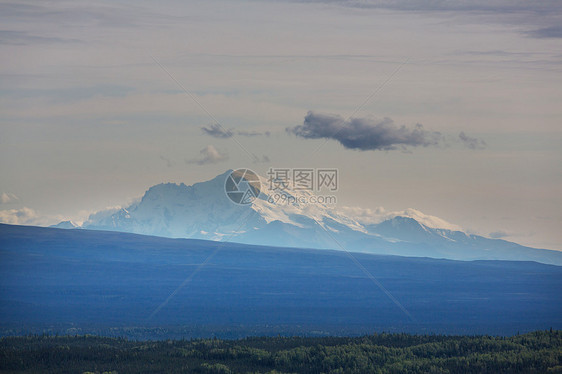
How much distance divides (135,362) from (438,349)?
2441 centimetres

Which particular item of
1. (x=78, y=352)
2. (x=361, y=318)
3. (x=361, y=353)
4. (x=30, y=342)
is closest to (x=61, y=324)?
(x=361, y=318)

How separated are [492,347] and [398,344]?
9800 mm

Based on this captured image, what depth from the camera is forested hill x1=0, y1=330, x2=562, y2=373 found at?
54.4 metres

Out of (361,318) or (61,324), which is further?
(361,318)

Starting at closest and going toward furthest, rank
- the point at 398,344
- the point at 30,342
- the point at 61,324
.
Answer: the point at 398,344 → the point at 30,342 → the point at 61,324

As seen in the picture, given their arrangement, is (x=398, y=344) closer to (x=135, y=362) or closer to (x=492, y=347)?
(x=492, y=347)

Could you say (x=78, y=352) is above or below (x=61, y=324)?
above

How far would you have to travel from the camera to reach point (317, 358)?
60.0 m

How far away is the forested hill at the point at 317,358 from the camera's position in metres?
54.4

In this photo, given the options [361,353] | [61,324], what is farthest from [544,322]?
[361,353]

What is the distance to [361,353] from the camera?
60594mm

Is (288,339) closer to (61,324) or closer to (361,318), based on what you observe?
(61,324)

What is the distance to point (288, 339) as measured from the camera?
77.4 metres

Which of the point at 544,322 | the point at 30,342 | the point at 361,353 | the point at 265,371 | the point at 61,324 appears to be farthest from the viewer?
the point at 544,322
